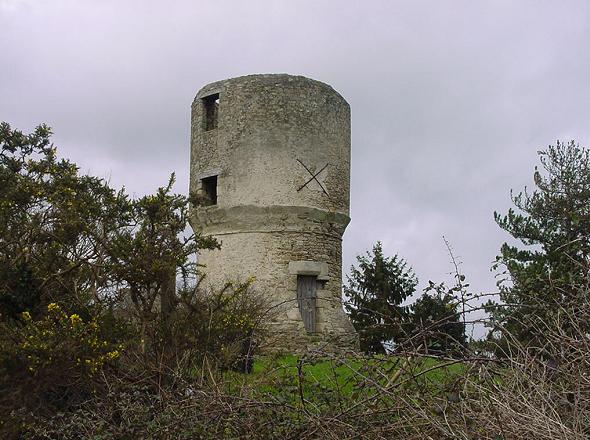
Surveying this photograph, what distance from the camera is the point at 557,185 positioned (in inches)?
580

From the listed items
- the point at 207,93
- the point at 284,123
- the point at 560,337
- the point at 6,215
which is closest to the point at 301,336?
the point at 284,123

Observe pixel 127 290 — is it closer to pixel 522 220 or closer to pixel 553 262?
pixel 553 262

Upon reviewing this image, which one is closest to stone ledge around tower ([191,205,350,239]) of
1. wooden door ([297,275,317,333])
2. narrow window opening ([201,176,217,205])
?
narrow window opening ([201,176,217,205])

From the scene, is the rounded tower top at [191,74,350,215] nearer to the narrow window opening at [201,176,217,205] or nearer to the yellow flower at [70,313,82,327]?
the narrow window opening at [201,176,217,205]

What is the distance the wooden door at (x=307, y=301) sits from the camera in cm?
1507

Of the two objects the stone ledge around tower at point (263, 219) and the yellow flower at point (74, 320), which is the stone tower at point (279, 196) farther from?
the yellow flower at point (74, 320)

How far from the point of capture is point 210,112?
16.2 meters

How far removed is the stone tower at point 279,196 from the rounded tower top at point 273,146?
2 cm

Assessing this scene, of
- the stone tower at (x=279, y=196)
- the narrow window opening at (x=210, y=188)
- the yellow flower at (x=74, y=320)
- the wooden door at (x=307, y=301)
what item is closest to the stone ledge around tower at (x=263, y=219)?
the stone tower at (x=279, y=196)

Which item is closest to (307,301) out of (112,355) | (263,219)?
(263,219)

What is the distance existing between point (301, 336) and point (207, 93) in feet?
18.3

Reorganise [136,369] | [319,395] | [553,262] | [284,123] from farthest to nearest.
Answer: [284,123], [553,262], [136,369], [319,395]

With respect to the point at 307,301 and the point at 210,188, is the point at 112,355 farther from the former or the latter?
the point at 210,188

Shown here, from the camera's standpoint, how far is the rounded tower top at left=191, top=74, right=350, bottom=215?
14.9m
